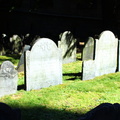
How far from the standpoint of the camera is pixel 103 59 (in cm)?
867

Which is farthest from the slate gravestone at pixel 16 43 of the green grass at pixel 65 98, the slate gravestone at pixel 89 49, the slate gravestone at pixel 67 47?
→ the green grass at pixel 65 98

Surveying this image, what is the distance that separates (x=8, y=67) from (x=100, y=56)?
11.5 feet

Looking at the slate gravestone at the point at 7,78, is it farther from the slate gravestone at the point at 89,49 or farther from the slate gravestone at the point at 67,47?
the slate gravestone at the point at 89,49

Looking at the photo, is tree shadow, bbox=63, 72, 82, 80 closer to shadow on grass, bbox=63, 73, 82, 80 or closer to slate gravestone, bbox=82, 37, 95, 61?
shadow on grass, bbox=63, 73, 82, 80

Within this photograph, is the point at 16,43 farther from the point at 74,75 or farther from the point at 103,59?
the point at 103,59

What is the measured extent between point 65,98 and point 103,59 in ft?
10.0

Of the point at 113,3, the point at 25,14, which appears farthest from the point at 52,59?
the point at 25,14

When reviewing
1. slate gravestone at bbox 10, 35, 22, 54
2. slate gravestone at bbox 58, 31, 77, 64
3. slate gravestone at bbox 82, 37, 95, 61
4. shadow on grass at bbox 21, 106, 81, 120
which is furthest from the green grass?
slate gravestone at bbox 10, 35, 22, 54

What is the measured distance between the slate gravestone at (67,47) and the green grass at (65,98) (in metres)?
3.29

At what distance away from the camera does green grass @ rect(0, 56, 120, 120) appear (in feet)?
17.1

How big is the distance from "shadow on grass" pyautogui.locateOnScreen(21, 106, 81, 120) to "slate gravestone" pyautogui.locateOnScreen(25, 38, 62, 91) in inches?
60.4

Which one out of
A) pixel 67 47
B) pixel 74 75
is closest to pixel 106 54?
pixel 74 75

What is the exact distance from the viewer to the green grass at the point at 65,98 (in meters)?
5.22

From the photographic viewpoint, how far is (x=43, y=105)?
18.7 feet
